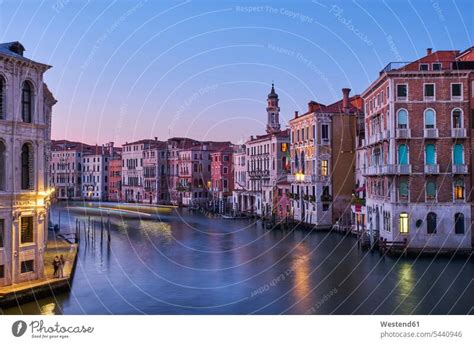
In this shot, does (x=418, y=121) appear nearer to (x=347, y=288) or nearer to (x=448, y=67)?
(x=448, y=67)

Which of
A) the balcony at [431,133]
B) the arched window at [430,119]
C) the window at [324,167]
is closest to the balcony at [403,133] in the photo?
the balcony at [431,133]

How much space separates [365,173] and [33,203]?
14.8 meters

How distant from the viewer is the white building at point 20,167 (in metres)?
12.2

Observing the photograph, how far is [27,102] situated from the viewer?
1283cm

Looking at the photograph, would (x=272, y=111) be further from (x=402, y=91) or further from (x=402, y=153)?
(x=402, y=153)

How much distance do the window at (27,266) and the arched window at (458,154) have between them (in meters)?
13.9

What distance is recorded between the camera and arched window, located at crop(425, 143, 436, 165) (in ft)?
64.3

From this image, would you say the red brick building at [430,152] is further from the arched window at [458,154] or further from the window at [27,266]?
the window at [27,266]

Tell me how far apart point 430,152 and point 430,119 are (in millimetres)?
1135

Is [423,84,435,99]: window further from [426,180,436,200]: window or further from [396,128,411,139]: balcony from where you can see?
[426,180,436,200]: window

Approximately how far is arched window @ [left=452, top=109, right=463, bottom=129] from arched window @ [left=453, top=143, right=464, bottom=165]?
2.12ft

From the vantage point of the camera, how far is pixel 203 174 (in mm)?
52125
